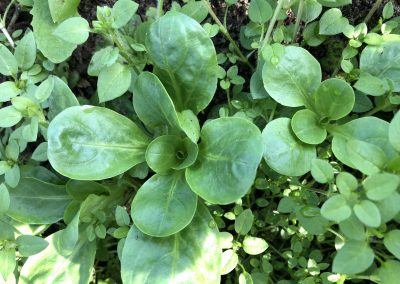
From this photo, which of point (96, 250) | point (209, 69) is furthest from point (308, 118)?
point (96, 250)

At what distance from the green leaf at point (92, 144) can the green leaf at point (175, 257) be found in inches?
6.2

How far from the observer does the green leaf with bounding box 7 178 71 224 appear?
1.15 meters

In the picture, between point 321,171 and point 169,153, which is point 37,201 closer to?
point 169,153

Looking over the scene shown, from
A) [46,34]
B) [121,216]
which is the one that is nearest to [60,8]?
[46,34]

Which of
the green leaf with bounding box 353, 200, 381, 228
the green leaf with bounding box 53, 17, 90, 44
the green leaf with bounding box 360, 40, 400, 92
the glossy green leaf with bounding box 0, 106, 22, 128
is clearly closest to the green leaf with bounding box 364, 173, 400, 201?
the green leaf with bounding box 353, 200, 381, 228

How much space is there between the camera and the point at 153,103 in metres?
1.04

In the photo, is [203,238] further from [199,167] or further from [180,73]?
[180,73]

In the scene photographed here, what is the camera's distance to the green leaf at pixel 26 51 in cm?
109

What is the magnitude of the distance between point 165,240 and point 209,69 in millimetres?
393

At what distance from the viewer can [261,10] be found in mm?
1031

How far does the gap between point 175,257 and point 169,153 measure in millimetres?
229

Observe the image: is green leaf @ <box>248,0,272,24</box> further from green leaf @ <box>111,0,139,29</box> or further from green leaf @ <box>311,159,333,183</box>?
green leaf @ <box>311,159,333,183</box>

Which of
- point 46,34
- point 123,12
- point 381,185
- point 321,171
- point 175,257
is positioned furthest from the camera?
point 46,34

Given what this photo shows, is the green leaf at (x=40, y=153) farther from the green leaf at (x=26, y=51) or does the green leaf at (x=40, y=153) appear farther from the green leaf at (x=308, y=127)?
the green leaf at (x=308, y=127)
